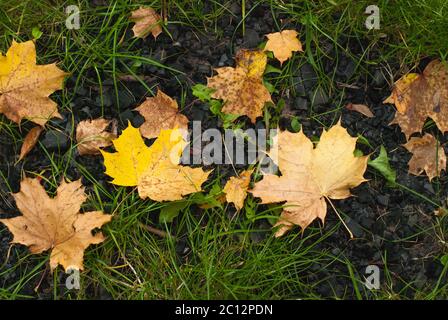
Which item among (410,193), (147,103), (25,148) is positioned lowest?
(410,193)

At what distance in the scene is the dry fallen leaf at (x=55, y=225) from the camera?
7.74 ft

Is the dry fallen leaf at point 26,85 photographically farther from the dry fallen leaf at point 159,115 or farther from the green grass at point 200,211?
the dry fallen leaf at point 159,115

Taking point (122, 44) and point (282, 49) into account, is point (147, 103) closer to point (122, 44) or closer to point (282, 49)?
point (122, 44)

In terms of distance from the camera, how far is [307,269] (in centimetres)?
241

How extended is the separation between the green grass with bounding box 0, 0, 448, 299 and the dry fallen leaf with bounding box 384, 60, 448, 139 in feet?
0.20

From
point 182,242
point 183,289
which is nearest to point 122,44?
point 182,242

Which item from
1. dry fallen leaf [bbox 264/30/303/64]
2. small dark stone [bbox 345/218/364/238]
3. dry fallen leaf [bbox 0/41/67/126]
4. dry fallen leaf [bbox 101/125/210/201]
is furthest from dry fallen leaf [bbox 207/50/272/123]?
dry fallen leaf [bbox 0/41/67/126]

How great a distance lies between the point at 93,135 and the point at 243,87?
2.16ft

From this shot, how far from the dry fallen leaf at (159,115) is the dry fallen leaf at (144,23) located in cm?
28

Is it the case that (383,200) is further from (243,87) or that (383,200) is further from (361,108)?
(243,87)

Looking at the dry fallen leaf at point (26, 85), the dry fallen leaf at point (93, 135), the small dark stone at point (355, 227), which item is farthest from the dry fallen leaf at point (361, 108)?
the dry fallen leaf at point (26, 85)

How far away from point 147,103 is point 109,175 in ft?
1.14

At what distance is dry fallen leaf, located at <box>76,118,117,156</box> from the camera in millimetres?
2520
